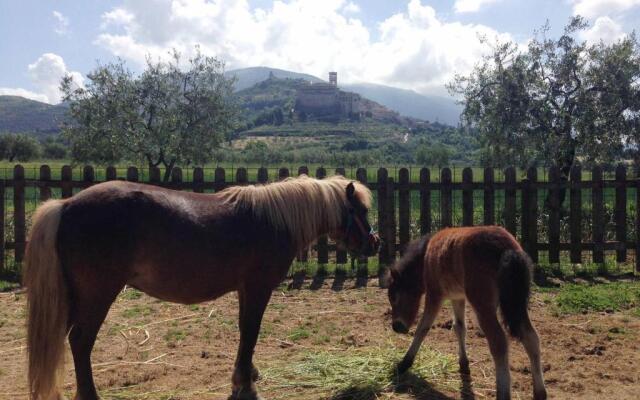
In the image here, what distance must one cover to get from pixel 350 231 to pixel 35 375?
3.11 m

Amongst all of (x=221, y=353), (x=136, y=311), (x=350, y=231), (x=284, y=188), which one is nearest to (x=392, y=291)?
(x=350, y=231)

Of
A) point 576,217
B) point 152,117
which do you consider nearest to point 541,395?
point 576,217

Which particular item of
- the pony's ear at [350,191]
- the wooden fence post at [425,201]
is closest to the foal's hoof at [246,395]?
the pony's ear at [350,191]

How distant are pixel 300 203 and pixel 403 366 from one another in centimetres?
193

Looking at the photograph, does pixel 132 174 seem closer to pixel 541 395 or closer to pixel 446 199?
pixel 446 199

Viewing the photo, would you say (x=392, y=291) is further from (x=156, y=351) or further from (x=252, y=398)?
(x=156, y=351)

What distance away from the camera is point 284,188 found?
503 centimetres

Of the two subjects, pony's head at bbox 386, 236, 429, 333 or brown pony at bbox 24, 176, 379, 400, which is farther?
pony's head at bbox 386, 236, 429, 333

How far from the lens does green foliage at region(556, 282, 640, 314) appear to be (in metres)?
7.08

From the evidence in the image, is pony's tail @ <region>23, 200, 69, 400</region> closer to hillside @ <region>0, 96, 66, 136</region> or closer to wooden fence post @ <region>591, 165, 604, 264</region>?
wooden fence post @ <region>591, 165, 604, 264</region>

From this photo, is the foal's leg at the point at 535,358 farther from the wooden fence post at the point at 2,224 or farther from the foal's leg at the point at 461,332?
the wooden fence post at the point at 2,224

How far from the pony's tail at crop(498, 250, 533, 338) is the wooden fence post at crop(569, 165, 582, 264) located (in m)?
6.36

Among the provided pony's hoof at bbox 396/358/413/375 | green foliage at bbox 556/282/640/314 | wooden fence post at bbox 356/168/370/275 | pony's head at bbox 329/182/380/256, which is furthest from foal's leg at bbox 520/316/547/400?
wooden fence post at bbox 356/168/370/275

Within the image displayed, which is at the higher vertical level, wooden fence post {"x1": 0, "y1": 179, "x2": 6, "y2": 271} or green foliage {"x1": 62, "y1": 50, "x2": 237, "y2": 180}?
green foliage {"x1": 62, "y1": 50, "x2": 237, "y2": 180}
